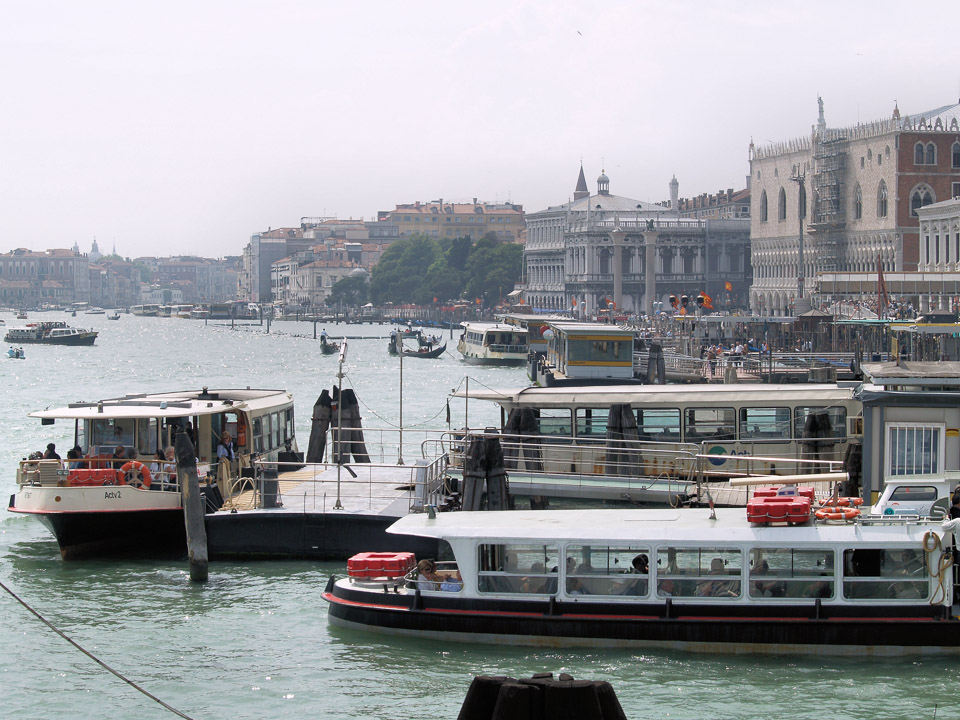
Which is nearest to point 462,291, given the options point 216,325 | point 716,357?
point 216,325

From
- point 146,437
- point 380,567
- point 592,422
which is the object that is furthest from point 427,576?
point 592,422

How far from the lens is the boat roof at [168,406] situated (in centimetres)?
1941

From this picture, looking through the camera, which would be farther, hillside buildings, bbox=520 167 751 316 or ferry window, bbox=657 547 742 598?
hillside buildings, bbox=520 167 751 316

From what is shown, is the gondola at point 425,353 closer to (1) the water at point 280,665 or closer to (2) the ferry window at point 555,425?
(2) the ferry window at point 555,425

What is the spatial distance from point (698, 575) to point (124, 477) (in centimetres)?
778

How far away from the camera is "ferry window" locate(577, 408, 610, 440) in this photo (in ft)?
71.7

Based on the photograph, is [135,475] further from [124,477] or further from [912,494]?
[912,494]

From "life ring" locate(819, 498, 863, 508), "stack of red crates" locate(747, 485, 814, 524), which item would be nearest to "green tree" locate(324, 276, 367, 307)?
"life ring" locate(819, 498, 863, 508)

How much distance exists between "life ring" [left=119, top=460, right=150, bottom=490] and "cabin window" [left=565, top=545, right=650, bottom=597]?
656 centimetres

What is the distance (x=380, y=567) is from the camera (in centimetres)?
1524

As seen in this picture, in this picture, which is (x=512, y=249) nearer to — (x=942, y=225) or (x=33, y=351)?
(x=33, y=351)

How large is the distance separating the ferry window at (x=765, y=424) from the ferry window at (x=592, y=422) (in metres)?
1.96

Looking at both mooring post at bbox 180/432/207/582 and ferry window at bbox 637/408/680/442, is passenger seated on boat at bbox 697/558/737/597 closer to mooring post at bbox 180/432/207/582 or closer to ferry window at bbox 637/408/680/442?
mooring post at bbox 180/432/207/582

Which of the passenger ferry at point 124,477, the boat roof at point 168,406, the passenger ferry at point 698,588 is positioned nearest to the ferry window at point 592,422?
the boat roof at point 168,406
